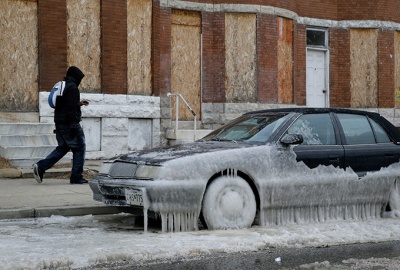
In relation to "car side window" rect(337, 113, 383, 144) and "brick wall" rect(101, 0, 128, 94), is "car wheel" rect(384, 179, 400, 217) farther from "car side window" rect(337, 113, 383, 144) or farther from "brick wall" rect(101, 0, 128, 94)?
"brick wall" rect(101, 0, 128, 94)

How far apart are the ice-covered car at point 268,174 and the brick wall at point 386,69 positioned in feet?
43.8

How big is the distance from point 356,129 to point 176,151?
2.73 m

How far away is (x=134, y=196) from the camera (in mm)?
7648

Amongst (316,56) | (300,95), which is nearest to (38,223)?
(300,95)

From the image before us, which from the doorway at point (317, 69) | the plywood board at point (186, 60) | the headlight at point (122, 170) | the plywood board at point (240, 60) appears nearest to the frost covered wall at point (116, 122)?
the plywood board at point (186, 60)

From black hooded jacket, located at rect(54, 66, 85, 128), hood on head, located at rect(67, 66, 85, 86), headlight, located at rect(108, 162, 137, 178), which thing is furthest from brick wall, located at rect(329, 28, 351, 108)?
headlight, located at rect(108, 162, 137, 178)

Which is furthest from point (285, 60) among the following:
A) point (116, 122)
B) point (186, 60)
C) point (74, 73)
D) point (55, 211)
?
point (55, 211)

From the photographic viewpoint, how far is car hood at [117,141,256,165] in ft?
25.7

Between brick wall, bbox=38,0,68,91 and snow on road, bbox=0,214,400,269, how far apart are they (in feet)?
24.1

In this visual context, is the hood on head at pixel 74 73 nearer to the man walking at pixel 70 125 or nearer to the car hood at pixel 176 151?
the man walking at pixel 70 125

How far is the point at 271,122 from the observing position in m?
8.79

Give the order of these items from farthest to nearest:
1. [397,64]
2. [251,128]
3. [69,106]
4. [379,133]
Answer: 1. [397,64]
2. [69,106]
3. [379,133]
4. [251,128]

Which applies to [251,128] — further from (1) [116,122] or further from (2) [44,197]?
(1) [116,122]

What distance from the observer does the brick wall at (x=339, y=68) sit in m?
22.4
